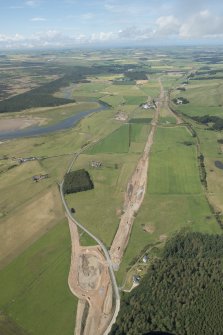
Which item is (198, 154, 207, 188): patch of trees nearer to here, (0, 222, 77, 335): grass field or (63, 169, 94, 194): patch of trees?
(63, 169, 94, 194): patch of trees

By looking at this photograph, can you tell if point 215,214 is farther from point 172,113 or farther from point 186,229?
point 172,113

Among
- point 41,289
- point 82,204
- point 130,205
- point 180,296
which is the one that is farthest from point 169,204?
point 41,289

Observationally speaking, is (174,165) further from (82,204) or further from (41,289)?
(41,289)

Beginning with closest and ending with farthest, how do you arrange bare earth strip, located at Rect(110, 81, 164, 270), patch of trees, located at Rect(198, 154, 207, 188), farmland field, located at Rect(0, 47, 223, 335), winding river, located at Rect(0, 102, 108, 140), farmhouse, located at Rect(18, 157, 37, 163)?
farmland field, located at Rect(0, 47, 223, 335) → bare earth strip, located at Rect(110, 81, 164, 270) → patch of trees, located at Rect(198, 154, 207, 188) → farmhouse, located at Rect(18, 157, 37, 163) → winding river, located at Rect(0, 102, 108, 140)

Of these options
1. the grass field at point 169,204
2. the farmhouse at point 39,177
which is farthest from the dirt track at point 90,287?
the farmhouse at point 39,177

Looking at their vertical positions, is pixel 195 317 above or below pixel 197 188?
above

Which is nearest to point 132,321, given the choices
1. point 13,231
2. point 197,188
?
point 13,231

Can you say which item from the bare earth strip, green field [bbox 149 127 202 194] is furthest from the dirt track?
green field [bbox 149 127 202 194]

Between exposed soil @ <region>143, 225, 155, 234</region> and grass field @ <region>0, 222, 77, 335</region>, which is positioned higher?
grass field @ <region>0, 222, 77, 335</region>
